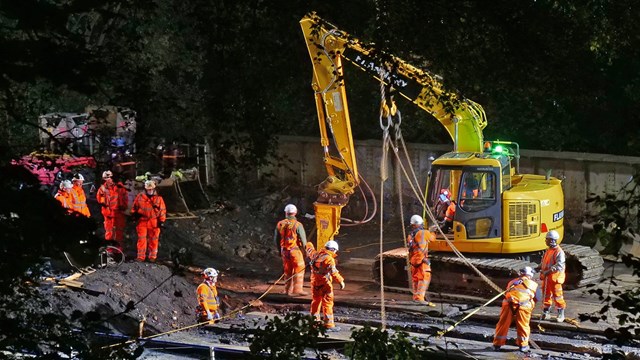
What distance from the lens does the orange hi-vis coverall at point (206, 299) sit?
1644 cm

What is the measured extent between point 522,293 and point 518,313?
1.06ft

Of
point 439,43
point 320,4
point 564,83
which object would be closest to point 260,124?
point 320,4

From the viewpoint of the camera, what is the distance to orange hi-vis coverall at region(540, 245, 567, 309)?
55.0ft

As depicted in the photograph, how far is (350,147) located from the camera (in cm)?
1914

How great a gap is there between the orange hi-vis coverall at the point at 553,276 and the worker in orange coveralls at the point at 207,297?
5337 millimetres

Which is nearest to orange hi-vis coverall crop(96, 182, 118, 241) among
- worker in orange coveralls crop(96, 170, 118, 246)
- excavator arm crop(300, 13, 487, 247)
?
worker in orange coveralls crop(96, 170, 118, 246)

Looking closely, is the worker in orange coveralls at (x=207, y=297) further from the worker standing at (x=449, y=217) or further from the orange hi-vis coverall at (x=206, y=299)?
the worker standing at (x=449, y=217)

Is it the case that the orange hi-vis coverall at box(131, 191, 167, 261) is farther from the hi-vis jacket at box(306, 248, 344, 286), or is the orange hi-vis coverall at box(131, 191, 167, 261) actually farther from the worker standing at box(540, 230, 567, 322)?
the worker standing at box(540, 230, 567, 322)

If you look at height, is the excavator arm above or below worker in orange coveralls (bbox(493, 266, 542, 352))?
above

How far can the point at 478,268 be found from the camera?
18.8m

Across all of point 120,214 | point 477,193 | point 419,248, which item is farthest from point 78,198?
point 477,193

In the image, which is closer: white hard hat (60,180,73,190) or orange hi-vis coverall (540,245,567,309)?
orange hi-vis coverall (540,245,567,309)

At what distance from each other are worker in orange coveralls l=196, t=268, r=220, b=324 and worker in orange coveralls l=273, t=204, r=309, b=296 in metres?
2.47

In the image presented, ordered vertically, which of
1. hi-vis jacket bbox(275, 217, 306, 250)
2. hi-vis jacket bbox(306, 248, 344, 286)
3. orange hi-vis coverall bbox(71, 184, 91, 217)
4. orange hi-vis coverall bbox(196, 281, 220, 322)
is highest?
orange hi-vis coverall bbox(71, 184, 91, 217)
